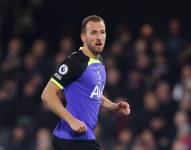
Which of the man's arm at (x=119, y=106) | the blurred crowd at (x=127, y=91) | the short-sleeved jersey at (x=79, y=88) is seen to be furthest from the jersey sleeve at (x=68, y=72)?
the blurred crowd at (x=127, y=91)

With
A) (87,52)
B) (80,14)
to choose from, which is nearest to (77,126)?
(87,52)

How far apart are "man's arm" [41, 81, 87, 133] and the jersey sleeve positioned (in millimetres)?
59

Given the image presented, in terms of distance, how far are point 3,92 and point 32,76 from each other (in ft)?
1.84

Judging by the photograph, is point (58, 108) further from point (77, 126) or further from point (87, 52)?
point (87, 52)

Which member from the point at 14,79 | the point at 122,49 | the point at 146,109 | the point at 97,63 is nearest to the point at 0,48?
the point at 14,79

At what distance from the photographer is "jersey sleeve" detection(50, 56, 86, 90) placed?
7.37 m

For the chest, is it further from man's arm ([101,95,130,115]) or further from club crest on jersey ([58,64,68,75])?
man's arm ([101,95,130,115])

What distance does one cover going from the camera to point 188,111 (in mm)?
12516

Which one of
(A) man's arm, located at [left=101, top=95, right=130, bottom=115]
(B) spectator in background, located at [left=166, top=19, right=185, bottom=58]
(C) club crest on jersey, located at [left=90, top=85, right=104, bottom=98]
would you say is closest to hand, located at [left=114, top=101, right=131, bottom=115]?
(A) man's arm, located at [left=101, top=95, right=130, bottom=115]

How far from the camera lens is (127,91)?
13070 millimetres

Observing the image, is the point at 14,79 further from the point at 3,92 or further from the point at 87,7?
the point at 87,7

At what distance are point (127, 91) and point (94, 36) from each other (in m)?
5.64

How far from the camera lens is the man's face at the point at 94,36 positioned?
24.6 ft

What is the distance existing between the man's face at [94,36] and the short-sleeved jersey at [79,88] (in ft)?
0.38
